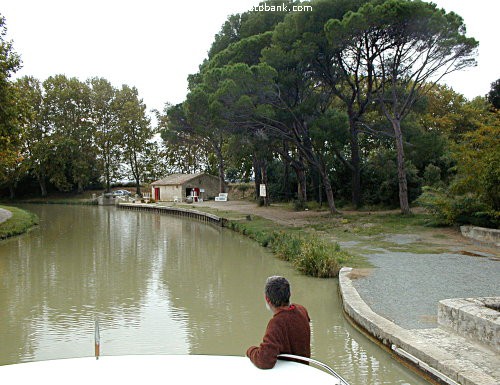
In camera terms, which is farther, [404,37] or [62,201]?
[62,201]

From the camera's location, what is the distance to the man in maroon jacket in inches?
139

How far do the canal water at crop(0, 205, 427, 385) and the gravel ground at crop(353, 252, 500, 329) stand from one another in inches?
26.9

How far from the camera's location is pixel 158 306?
9148 millimetres

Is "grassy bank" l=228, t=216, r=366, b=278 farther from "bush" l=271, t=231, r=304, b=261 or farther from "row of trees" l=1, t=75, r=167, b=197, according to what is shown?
"row of trees" l=1, t=75, r=167, b=197

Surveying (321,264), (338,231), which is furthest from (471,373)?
(338,231)

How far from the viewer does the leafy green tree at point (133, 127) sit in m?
58.6

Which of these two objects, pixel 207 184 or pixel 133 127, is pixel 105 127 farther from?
pixel 207 184

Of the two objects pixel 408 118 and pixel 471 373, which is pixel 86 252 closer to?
pixel 471 373

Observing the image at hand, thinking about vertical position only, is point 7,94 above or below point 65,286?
above

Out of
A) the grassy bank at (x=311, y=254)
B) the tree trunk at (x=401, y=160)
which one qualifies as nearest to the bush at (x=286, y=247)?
the grassy bank at (x=311, y=254)

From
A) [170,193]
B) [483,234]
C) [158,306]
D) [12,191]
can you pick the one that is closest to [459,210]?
[483,234]

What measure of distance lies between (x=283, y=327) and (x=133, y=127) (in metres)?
58.0

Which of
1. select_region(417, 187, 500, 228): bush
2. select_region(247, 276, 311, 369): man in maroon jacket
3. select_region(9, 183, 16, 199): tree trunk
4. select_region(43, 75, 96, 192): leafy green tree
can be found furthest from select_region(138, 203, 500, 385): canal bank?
select_region(9, 183, 16, 199): tree trunk

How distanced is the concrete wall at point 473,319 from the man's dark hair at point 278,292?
285 centimetres
